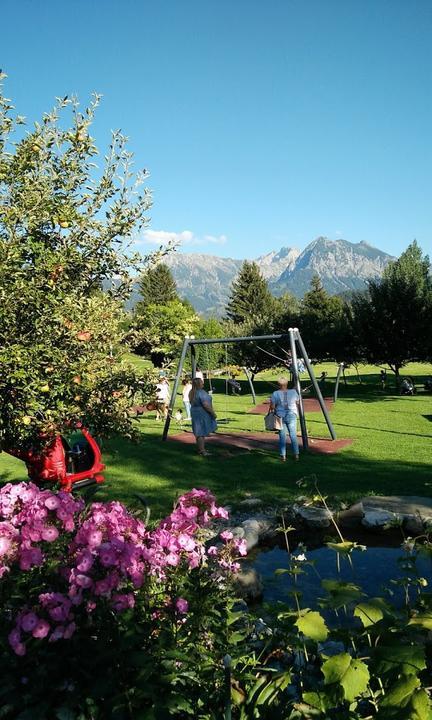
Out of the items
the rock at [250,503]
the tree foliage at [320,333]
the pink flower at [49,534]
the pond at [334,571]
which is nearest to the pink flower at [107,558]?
the pink flower at [49,534]

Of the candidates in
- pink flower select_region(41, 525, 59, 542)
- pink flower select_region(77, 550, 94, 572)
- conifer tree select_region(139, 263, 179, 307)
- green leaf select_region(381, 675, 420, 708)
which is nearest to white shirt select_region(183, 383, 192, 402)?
pink flower select_region(41, 525, 59, 542)

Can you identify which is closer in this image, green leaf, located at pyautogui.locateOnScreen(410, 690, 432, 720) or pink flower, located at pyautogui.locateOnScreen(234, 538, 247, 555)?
green leaf, located at pyautogui.locateOnScreen(410, 690, 432, 720)

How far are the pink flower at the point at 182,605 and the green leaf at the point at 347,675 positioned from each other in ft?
2.51

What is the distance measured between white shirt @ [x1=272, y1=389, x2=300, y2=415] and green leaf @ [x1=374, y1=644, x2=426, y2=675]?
9.26 meters

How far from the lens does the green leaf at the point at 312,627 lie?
2.26 metres

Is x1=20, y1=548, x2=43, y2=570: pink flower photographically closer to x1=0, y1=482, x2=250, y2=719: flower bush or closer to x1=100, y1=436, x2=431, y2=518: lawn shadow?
x1=0, y1=482, x2=250, y2=719: flower bush

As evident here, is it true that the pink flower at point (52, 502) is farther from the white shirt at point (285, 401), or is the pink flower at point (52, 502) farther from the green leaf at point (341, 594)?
the white shirt at point (285, 401)

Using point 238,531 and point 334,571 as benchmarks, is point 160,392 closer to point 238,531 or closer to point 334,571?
point 238,531

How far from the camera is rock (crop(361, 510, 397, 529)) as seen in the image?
6.69 meters

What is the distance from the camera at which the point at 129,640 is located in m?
2.14

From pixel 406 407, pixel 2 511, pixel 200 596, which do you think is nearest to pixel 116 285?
pixel 2 511

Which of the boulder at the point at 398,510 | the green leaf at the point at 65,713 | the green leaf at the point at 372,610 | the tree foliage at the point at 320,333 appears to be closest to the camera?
the green leaf at the point at 65,713

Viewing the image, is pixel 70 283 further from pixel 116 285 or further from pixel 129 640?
pixel 129 640

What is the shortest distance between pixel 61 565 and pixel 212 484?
7.34 m
